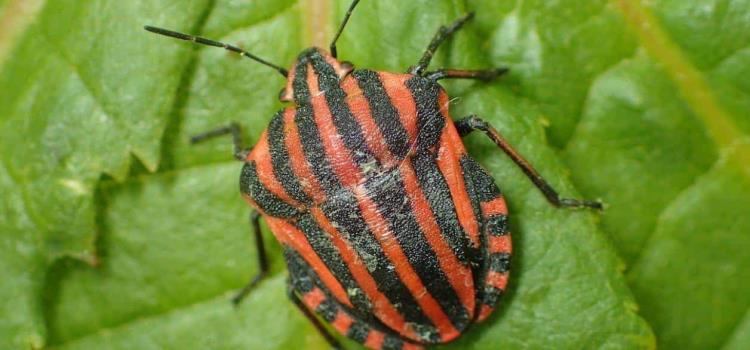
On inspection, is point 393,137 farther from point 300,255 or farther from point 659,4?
point 659,4

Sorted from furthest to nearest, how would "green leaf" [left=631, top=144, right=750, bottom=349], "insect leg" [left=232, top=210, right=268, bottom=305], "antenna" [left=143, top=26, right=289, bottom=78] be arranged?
"insect leg" [left=232, top=210, right=268, bottom=305]
"green leaf" [left=631, top=144, right=750, bottom=349]
"antenna" [left=143, top=26, right=289, bottom=78]

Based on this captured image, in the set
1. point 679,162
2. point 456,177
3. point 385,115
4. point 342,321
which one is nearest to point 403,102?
point 385,115

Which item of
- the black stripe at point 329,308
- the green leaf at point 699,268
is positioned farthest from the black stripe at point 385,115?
the green leaf at point 699,268

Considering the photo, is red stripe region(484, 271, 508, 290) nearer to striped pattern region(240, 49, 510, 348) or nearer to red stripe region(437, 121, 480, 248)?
striped pattern region(240, 49, 510, 348)

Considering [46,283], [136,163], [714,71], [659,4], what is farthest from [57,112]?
[714,71]

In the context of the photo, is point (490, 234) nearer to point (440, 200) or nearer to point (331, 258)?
point (440, 200)

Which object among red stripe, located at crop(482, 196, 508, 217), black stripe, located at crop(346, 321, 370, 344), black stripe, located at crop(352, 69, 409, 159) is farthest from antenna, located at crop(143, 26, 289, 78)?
black stripe, located at crop(346, 321, 370, 344)
